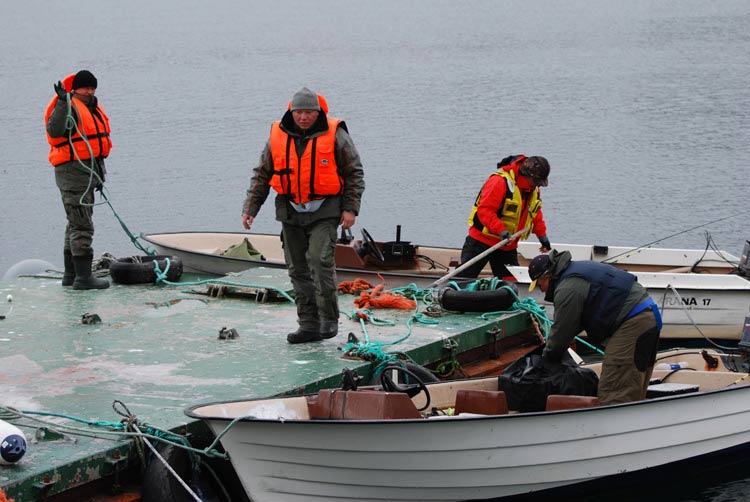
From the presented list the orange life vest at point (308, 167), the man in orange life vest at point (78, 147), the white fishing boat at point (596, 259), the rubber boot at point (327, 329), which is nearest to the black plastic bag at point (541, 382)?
the rubber boot at point (327, 329)

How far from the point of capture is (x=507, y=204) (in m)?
10.7

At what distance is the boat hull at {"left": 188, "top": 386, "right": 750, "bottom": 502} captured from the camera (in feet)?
21.5

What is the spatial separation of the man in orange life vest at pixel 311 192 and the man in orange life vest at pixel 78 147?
2.08 m

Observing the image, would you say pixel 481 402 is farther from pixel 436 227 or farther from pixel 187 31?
pixel 187 31

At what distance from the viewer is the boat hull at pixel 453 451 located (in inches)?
258

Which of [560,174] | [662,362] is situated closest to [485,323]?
[662,362]

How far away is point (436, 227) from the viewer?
20.8 m

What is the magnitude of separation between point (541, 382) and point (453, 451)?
1019mm

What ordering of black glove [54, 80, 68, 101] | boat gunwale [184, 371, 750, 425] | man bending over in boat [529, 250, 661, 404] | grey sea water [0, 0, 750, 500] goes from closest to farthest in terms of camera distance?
boat gunwale [184, 371, 750, 425]
man bending over in boat [529, 250, 661, 404]
black glove [54, 80, 68, 101]
grey sea water [0, 0, 750, 500]

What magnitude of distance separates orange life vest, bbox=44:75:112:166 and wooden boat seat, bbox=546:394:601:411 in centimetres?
472

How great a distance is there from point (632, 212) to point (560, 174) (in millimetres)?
3380

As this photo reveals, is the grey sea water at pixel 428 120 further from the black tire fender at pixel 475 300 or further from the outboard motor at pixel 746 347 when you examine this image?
the black tire fender at pixel 475 300

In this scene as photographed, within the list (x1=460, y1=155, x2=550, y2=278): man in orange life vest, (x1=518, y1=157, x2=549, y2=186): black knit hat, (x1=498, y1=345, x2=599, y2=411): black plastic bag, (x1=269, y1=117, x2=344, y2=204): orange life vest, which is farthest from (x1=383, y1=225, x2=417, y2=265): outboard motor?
(x1=498, y1=345, x2=599, y2=411): black plastic bag

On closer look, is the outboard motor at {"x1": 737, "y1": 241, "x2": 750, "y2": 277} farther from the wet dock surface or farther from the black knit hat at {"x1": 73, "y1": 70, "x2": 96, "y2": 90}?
the black knit hat at {"x1": 73, "y1": 70, "x2": 96, "y2": 90}
